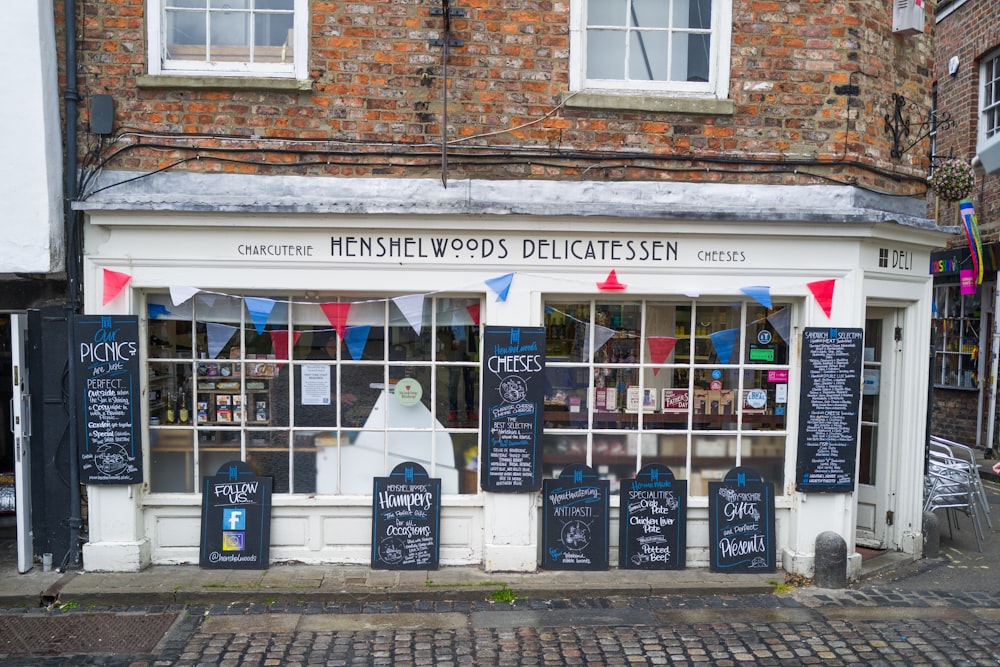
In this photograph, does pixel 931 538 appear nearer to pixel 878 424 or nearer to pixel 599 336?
pixel 878 424

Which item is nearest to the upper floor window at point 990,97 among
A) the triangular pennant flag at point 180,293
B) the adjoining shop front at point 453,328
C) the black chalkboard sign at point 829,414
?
the adjoining shop front at point 453,328

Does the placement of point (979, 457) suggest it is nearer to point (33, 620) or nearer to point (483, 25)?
point (483, 25)

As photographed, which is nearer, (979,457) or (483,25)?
(483,25)

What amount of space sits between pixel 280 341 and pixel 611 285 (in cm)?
285

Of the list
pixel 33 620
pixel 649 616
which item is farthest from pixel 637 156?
Result: pixel 33 620

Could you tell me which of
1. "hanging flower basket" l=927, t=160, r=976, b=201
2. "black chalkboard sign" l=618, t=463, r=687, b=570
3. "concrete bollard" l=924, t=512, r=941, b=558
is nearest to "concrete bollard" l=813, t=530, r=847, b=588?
"black chalkboard sign" l=618, t=463, r=687, b=570

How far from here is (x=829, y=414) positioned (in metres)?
6.39

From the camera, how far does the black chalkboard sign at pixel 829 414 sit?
249 inches

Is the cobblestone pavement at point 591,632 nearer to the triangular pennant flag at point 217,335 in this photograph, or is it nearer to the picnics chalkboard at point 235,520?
the picnics chalkboard at point 235,520

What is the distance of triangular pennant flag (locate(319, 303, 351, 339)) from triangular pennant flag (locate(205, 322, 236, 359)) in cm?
81

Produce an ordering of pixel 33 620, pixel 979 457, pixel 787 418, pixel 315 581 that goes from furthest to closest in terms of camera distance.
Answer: pixel 979 457 → pixel 787 418 → pixel 315 581 → pixel 33 620

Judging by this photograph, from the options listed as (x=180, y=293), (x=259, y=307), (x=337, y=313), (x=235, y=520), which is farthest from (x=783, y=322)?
(x=180, y=293)

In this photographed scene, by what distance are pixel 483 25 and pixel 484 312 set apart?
7.77 ft

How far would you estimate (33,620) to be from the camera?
5602 millimetres
